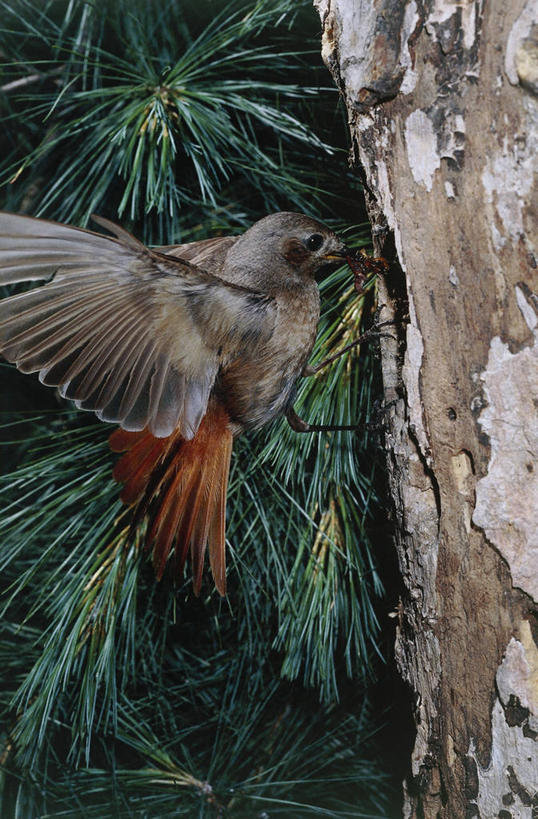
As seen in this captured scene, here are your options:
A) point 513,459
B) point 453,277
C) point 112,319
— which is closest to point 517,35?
point 453,277

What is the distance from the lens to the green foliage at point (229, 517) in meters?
1.05

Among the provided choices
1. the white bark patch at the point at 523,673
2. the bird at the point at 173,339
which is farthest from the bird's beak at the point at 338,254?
the white bark patch at the point at 523,673

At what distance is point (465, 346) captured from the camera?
0.67 meters

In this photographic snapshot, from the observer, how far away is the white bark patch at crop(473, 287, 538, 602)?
650 millimetres

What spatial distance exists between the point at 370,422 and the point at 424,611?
0.34 m

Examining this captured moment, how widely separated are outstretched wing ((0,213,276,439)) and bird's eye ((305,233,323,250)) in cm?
13

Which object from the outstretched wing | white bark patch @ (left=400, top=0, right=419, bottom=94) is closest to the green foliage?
the outstretched wing

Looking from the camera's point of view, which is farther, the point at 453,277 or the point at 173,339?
the point at 173,339

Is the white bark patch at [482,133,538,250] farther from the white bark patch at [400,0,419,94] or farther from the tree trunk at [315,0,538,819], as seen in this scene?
the white bark patch at [400,0,419,94]

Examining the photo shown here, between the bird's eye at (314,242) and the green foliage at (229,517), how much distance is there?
0.12m

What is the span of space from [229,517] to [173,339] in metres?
0.38

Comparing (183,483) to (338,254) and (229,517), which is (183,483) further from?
(338,254)

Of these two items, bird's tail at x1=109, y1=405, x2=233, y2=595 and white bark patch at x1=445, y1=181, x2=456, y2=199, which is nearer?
white bark patch at x1=445, y1=181, x2=456, y2=199

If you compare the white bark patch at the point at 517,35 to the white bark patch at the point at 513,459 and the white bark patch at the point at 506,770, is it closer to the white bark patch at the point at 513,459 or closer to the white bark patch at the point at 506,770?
the white bark patch at the point at 513,459
